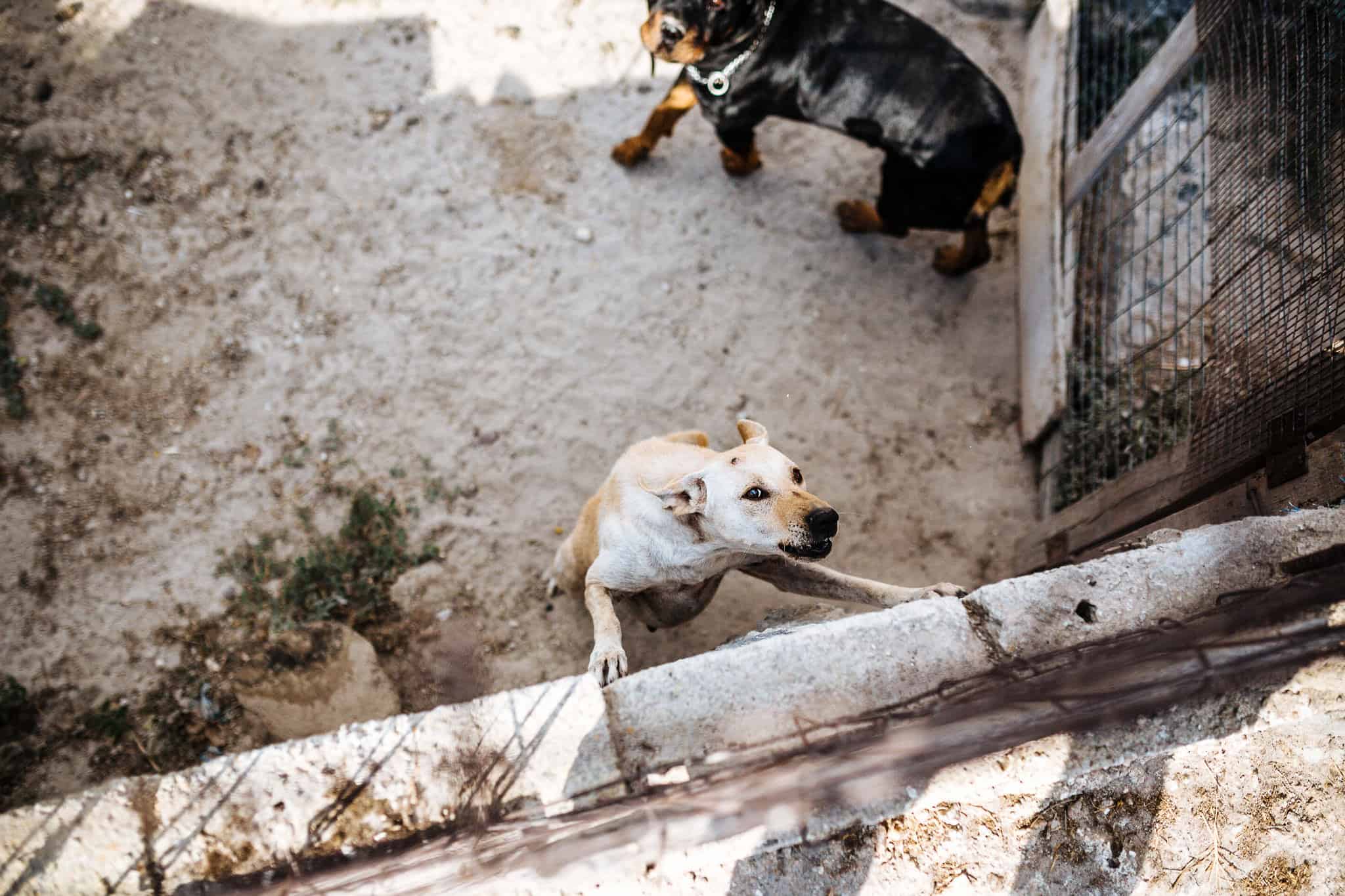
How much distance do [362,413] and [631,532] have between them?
246 centimetres

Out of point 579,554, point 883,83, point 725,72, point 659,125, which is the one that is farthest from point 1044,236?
point 579,554

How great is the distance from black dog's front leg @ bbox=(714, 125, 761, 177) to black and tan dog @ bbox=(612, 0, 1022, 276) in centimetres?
10

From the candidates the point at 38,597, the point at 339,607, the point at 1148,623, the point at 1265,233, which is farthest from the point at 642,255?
the point at 38,597

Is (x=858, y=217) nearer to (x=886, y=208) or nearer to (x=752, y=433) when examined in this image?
(x=886, y=208)

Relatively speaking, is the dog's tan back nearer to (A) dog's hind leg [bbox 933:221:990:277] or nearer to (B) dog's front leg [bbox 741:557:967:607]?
(B) dog's front leg [bbox 741:557:967:607]

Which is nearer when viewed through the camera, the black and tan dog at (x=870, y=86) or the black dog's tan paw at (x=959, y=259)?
the black and tan dog at (x=870, y=86)

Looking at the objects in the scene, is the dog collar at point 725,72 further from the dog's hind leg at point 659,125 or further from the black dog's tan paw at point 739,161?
the black dog's tan paw at point 739,161

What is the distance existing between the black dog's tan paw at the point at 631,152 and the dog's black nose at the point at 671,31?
1.25 metres

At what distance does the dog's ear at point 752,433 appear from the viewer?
11.0 ft

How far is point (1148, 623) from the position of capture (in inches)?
107

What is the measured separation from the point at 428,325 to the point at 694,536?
2.76 metres

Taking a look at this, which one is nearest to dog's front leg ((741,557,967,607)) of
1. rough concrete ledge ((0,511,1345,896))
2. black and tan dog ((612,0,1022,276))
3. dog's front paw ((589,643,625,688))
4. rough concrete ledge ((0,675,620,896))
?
rough concrete ledge ((0,511,1345,896))

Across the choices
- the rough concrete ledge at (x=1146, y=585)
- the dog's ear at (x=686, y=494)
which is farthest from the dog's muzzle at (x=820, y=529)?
the rough concrete ledge at (x=1146, y=585)

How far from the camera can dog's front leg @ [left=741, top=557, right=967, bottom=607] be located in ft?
11.4
